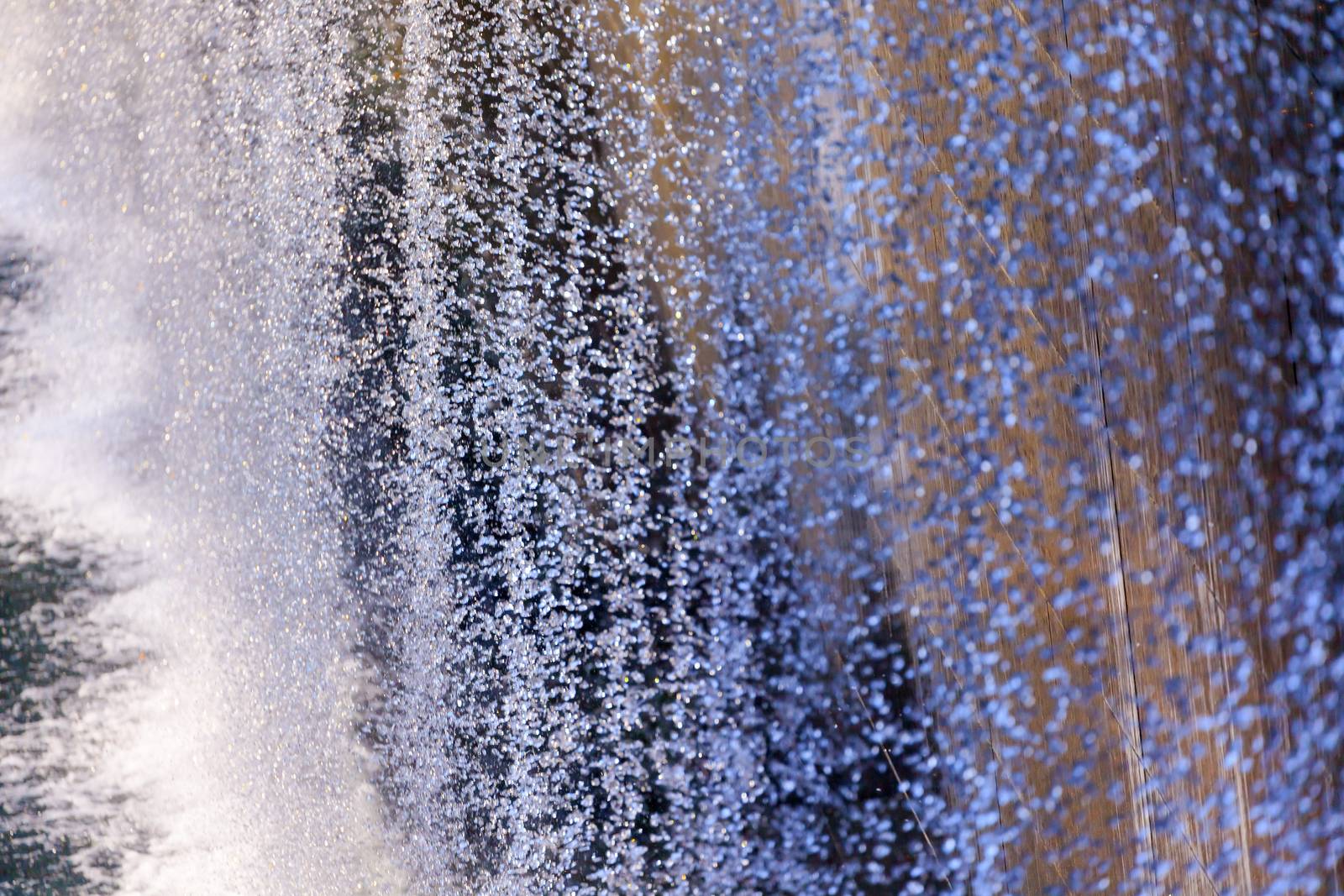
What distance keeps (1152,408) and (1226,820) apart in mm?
186

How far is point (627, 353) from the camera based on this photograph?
A: 43 cm

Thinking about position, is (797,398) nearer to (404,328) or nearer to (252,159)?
(404,328)

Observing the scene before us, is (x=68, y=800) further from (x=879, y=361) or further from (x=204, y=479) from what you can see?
(x=879, y=361)

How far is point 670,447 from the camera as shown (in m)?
0.43

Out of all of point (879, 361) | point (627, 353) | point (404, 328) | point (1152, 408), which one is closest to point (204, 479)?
point (404, 328)

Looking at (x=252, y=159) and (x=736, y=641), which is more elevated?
(x=252, y=159)

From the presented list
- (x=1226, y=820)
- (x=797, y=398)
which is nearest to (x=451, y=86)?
(x=797, y=398)

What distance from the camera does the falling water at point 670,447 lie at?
1.25 ft

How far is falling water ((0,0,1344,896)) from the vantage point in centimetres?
38

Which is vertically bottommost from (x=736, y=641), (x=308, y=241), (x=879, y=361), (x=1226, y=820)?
(x=1226, y=820)

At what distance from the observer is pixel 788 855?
1.36ft

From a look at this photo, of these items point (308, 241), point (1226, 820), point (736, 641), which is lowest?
point (1226, 820)

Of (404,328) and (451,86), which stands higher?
(451,86)

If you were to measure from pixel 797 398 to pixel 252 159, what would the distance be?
31 cm
